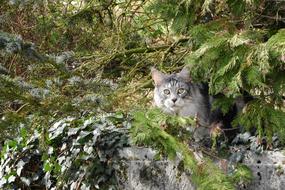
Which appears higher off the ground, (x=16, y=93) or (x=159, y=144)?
(x=16, y=93)

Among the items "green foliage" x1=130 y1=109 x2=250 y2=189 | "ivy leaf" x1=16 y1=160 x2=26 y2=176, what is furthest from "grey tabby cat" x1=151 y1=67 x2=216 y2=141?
"ivy leaf" x1=16 y1=160 x2=26 y2=176

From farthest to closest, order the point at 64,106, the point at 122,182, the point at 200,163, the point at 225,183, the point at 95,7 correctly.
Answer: the point at 95,7 < the point at 122,182 < the point at 64,106 < the point at 200,163 < the point at 225,183

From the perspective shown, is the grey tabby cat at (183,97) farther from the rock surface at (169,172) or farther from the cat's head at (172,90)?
the rock surface at (169,172)

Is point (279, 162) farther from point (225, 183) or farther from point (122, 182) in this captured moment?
point (122, 182)

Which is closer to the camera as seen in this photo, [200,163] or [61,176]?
[200,163]

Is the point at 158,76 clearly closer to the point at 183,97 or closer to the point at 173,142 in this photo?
the point at 183,97

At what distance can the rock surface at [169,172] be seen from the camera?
400 centimetres

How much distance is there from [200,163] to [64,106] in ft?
3.23

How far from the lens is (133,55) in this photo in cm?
580

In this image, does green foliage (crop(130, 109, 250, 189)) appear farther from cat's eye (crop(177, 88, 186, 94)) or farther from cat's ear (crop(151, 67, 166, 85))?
cat's ear (crop(151, 67, 166, 85))

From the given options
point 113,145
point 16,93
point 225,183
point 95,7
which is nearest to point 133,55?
point 95,7

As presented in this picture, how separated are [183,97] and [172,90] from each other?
12 centimetres

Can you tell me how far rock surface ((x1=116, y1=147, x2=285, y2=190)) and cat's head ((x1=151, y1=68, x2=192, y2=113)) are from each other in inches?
18.0

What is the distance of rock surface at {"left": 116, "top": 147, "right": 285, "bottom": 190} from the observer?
4.00 m
